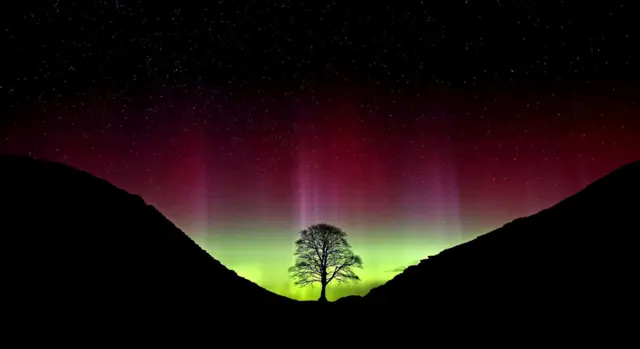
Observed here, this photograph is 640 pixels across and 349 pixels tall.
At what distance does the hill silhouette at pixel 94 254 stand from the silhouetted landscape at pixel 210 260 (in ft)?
0.23

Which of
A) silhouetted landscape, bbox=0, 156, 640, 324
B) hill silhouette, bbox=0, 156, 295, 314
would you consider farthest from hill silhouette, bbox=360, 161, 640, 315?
hill silhouette, bbox=0, 156, 295, 314

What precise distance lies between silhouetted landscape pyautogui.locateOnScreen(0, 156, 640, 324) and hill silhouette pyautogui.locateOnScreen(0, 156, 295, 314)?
0.07 meters

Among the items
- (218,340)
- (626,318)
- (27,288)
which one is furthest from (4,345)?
(626,318)

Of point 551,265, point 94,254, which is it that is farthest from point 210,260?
point 551,265

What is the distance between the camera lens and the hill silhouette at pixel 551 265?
15.0 meters

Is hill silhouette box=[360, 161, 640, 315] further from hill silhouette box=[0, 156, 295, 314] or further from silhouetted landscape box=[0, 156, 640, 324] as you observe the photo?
hill silhouette box=[0, 156, 295, 314]

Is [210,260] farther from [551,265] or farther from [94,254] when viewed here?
[551,265]

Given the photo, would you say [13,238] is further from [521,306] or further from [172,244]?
[521,306]

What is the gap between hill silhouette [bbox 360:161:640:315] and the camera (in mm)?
15016

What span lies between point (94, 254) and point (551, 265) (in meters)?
20.4

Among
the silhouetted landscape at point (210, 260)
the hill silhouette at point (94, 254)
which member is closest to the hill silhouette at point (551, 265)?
the silhouetted landscape at point (210, 260)

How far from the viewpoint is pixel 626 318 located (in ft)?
41.5

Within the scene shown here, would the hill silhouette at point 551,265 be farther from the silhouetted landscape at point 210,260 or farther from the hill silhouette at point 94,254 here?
the hill silhouette at point 94,254

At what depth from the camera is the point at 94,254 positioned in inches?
761
